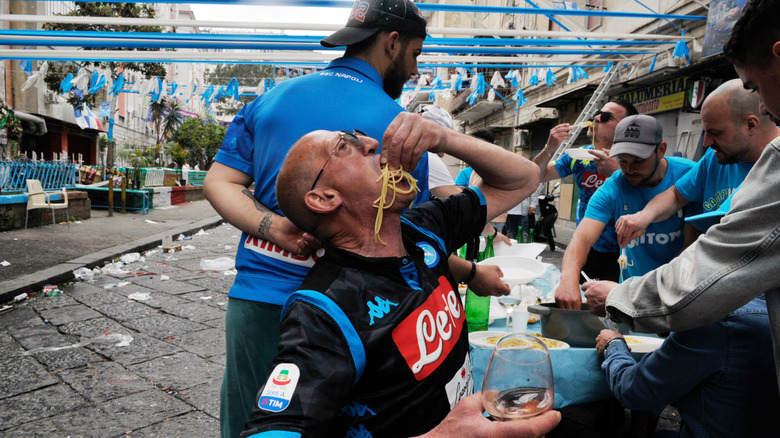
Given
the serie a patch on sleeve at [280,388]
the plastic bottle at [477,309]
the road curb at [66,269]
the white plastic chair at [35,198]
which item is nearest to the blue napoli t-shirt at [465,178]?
the plastic bottle at [477,309]

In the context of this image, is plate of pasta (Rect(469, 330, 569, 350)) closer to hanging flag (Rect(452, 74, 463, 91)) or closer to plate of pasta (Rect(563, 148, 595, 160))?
plate of pasta (Rect(563, 148, 595, 160))

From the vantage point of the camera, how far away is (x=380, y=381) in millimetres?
1086

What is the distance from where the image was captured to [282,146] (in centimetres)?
144

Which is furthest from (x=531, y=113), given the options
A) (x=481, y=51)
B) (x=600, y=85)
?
(x=481, y=51)

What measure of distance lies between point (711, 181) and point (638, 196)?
48cm

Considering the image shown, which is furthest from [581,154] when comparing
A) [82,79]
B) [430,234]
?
[82,79]

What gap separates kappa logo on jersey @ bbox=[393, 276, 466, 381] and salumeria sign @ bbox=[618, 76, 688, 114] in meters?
10.5

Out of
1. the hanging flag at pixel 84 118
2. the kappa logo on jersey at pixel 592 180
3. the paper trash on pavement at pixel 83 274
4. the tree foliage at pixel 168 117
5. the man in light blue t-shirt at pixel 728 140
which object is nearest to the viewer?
the man in light blue t-shirt at pixel 728 140

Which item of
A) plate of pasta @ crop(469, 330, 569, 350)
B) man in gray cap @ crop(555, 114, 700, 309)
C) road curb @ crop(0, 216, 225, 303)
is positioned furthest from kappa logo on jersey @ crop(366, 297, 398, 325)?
road curb @ crop(0, 216, 225, 303)

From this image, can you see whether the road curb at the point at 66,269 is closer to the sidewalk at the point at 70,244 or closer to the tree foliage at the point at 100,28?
the sidewalk at the point at 70,244

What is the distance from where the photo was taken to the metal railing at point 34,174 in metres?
10.1

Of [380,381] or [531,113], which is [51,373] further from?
[531,113]

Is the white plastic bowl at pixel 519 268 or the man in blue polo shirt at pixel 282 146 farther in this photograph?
the white plastic bowl at pixel 519 268

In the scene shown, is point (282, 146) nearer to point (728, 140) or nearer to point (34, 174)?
point (728, 140)
